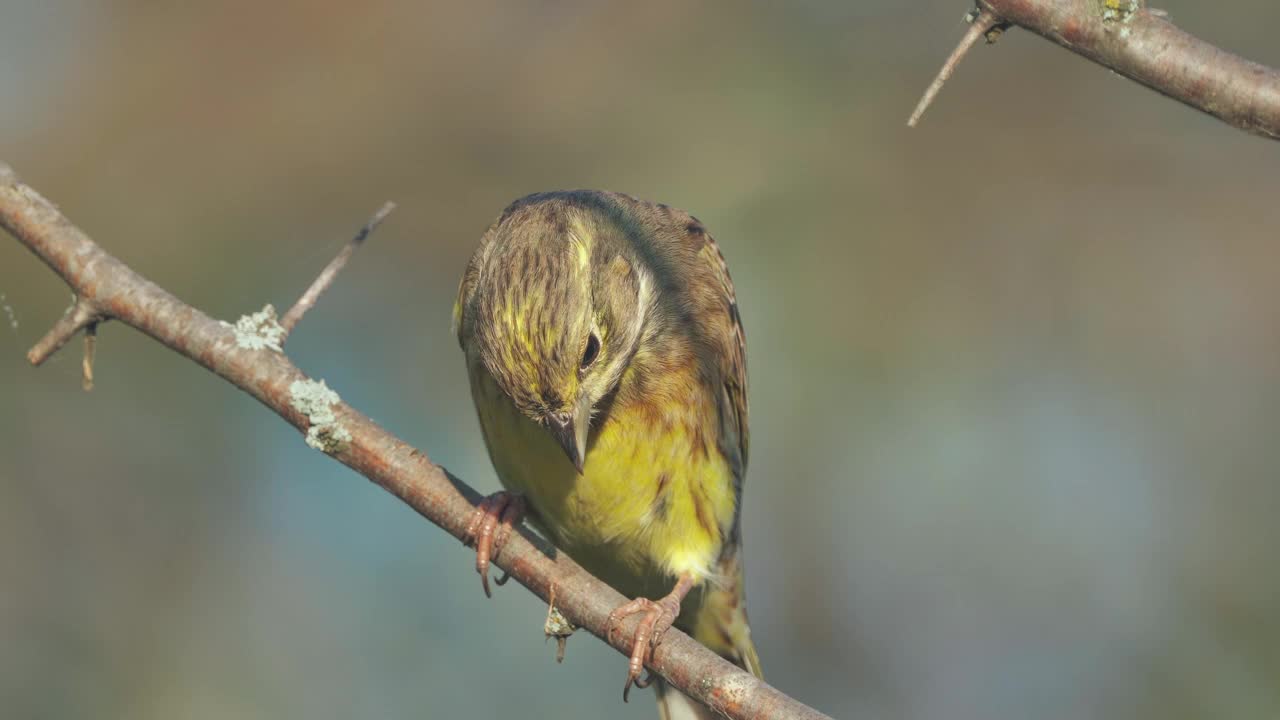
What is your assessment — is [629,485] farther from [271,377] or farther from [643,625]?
[271,377]

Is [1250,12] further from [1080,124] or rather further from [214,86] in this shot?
[214,86]

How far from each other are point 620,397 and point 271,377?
4.18 feet

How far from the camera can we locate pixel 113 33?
9906mm

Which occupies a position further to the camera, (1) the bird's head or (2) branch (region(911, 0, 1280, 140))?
(1) the bird's head

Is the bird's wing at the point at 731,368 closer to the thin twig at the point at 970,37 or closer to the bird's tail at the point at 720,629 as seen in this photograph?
the bird's tail at the point at 720,629

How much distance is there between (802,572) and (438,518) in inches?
195

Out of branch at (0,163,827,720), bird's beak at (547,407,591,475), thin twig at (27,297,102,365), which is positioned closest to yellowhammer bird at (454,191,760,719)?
bird's beak at (547,407,591,475)

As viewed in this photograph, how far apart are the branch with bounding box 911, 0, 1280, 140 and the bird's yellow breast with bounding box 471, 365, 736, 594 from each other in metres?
2.14

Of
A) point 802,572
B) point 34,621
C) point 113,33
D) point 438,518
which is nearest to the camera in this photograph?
point 438,518

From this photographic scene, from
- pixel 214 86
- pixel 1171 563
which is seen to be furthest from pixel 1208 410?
pixel 214 86

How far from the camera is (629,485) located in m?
5.20

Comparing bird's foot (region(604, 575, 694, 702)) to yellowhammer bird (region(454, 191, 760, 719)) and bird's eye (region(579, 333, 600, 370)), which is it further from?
bird's eye (region(579, 333, 600, 370))

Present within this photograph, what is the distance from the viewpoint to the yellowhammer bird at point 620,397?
467 cm

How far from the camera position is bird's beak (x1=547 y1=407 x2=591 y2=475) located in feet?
15.1
